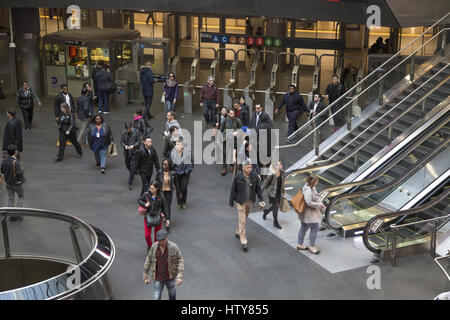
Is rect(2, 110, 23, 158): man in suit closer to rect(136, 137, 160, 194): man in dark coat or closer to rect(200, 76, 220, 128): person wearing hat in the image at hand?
rect(136, 137, 160, 194): man in dark coat

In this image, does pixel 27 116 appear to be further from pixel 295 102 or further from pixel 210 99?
pixel 295 102

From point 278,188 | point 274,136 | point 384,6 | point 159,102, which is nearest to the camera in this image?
point 278,188

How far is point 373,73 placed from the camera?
1823 cm

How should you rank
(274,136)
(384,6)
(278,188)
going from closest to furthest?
(278,188), (274,136), (384,6)

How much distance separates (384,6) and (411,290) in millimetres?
10877

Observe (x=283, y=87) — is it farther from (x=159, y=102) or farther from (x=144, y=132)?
(x=144, y=132)

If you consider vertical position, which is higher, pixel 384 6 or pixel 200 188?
pixel 384 6

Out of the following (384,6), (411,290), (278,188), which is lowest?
(411,290)

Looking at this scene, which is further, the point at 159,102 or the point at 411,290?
the point at 159,102

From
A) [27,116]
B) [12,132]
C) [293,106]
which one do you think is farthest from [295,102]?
[27,116]

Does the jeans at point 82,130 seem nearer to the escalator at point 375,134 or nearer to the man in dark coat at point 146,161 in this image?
the man in dark coat at point 146,161
